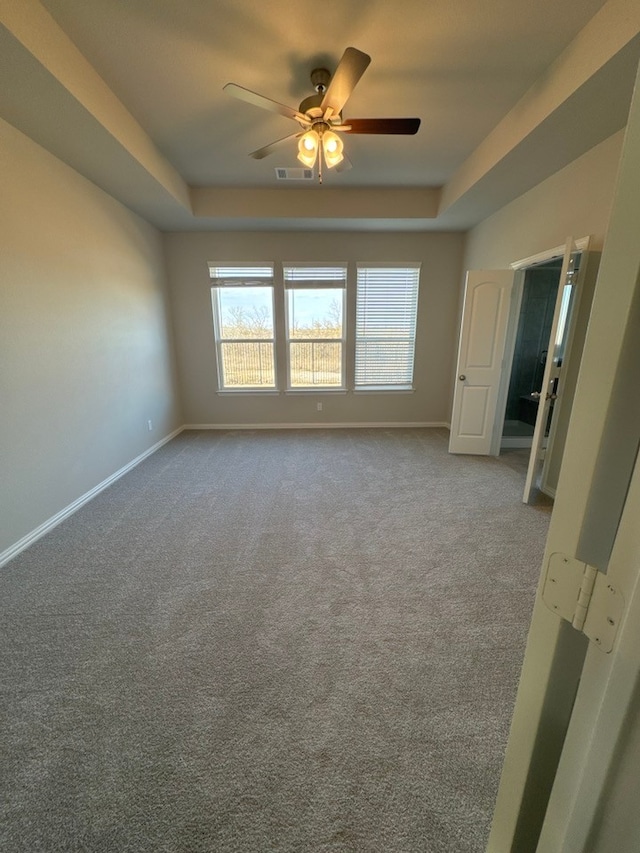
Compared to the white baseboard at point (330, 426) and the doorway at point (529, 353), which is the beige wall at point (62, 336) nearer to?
the white baseboard at point (330, 426)

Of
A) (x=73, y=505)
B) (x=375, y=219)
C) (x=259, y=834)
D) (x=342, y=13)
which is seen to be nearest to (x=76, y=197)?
(x=342, y=13)

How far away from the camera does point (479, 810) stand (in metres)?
1.02

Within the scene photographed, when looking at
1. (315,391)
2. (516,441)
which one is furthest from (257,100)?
(516,441)

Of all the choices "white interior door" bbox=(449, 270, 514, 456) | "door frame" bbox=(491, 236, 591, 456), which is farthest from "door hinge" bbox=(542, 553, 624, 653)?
"white interior door" bbox=(449, 270, 514, 456)

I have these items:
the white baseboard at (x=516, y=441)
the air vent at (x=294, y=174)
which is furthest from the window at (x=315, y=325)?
the white baseboard at (x=516, y=441)

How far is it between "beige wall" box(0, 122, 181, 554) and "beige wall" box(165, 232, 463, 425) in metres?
0.75

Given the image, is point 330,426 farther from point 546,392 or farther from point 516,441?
point 546,392

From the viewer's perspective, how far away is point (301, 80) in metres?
2.22

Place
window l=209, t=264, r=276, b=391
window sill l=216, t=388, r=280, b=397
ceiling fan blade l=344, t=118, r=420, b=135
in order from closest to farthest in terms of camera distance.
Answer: ceiling fan blade l=344, t=118, r=420, b=135 → window l=209, t=264, r=276, b=391 → window sill l=216, t=388, r=280, b=397

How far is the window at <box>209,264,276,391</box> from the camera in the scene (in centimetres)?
457

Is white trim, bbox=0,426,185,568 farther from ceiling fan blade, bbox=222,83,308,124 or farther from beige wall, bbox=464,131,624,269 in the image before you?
beige wall, bbox=464,131,624,269

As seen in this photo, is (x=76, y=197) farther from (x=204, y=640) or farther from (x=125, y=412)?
(x=204, y=640)

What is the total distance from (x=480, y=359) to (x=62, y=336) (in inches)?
160

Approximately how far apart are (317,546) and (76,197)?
3454 mm
